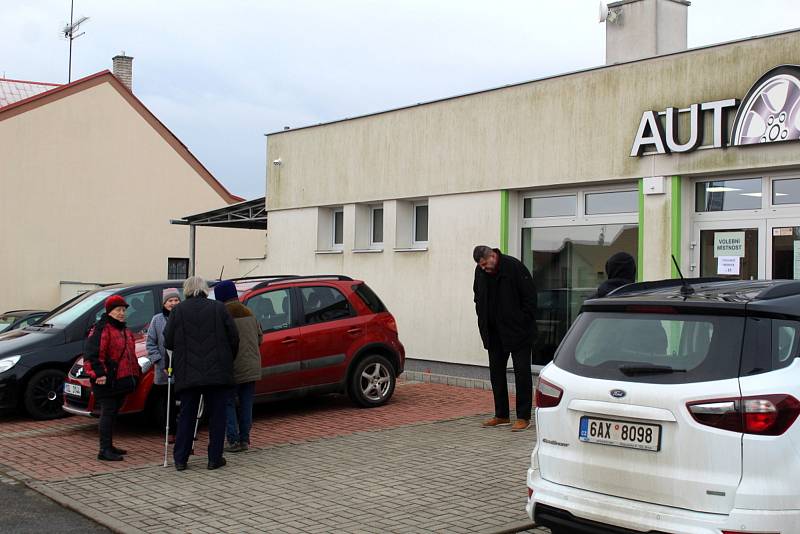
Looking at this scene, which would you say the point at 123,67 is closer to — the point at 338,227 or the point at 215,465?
the point at 338,227

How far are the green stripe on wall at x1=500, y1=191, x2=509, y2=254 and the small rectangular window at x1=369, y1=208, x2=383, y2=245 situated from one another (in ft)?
11.0

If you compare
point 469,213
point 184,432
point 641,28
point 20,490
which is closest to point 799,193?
point 641,28

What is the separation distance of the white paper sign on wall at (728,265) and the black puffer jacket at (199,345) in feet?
21.0

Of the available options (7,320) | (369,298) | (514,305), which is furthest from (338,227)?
(514,305)

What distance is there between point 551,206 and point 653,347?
29.0ft

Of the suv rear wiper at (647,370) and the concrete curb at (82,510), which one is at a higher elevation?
the suv rear wiper at (647,370)

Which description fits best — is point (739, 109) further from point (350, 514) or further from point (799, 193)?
point (350, 514)

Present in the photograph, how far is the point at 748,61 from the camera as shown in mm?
11109

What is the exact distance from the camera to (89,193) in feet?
95.5

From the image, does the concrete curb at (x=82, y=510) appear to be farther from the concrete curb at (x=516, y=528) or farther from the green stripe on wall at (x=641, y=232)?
the green stripe on wall at (x=641, y=232)

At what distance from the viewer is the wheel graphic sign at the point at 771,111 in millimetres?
10555

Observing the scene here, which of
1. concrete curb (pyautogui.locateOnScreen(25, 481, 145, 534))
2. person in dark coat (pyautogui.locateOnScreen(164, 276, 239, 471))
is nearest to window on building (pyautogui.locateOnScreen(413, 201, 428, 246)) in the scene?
person in dark coat (pyautogui.locateOnScreen(164, 276, 239, 471))

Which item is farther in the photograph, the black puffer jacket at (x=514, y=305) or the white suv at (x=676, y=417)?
the black puffer jacket at (x=514, y=305)

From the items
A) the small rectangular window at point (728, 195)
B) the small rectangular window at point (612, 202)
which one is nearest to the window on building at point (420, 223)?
the small rectangular window at point (612, 202)
